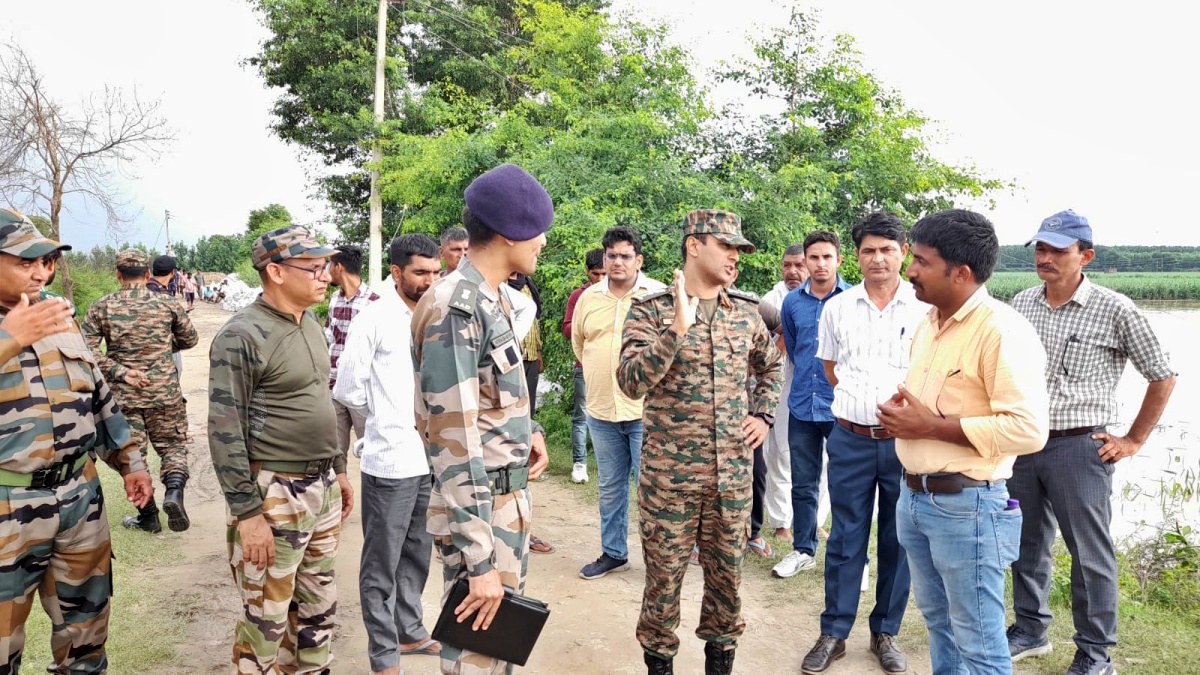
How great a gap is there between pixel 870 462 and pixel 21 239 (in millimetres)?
3911

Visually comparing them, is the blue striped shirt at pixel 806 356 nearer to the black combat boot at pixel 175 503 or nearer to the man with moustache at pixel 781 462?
the man with moustache at pixel 781 462

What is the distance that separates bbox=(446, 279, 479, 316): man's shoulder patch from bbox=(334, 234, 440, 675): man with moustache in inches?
53.0

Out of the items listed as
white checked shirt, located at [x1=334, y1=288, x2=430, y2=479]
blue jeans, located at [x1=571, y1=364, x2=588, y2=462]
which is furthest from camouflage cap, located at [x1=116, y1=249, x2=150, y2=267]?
blue jeans, located at [x1=571, y1=364, x2=588, y2=462]

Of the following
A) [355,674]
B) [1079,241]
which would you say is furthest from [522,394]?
[1079,241]

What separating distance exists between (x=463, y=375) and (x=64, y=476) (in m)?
1.91

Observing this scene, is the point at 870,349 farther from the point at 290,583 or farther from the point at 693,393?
the point at 290,583

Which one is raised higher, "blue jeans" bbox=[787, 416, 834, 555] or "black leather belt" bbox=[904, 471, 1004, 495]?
"black leather belt" bbox=[904, 471, 1004, 495]

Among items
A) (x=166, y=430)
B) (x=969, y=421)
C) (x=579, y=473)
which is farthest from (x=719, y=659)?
(x=166, y=430)

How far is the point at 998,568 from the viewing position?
2.69 metres

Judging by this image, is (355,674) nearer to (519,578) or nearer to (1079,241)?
(519,578)

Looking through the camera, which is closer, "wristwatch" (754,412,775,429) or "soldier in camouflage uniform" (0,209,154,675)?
"soldier in camouflage uniform" (0,209,154,675)

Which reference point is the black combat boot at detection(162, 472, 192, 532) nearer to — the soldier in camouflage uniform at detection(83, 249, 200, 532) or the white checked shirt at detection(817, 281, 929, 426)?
the soldier in camouflage uniform at detection(83, 249, 200, 532)

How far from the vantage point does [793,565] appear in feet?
16.8

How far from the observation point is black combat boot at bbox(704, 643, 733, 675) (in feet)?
11.7
